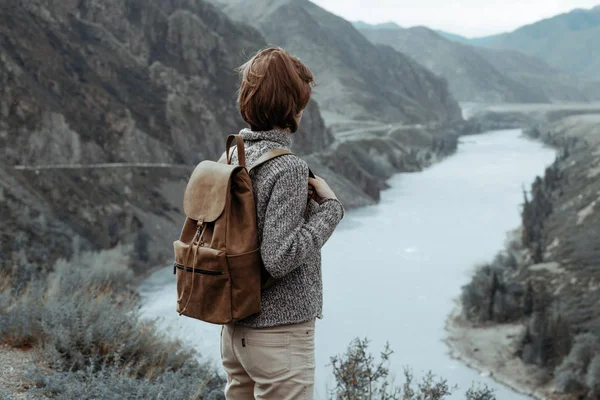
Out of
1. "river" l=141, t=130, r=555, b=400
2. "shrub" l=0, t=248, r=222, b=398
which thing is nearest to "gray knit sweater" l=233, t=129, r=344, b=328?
"shrub" l=0, t=248, r=222, b=398

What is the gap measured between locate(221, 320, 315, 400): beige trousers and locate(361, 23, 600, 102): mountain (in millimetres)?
125834

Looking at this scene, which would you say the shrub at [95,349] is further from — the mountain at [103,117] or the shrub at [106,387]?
the mountain at [103,117]

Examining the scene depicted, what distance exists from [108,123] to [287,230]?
24135 millimetres

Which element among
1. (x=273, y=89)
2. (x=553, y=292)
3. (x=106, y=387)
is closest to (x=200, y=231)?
(x=273, y=89)

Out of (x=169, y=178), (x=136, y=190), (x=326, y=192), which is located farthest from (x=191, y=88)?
(x=326, y=192)

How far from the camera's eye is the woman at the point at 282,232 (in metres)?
2.39

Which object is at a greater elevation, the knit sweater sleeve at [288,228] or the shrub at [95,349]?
the knit sweater sleeve at [288,228]

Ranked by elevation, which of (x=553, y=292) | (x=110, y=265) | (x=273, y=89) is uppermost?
(x=273, y=89)

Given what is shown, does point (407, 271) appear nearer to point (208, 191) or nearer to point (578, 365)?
point (578, 365)

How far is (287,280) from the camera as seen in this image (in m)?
2.51

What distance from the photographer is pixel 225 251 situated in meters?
2.37

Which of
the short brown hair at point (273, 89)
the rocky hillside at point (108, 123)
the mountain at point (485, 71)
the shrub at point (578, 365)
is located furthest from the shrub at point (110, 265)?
the mountain at point (485, 71)

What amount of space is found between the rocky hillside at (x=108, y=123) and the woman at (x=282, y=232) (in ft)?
46.5

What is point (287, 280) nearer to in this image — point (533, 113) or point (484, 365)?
point (484, 365)
